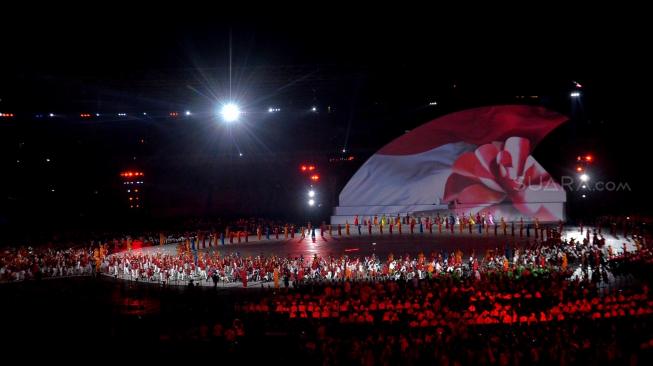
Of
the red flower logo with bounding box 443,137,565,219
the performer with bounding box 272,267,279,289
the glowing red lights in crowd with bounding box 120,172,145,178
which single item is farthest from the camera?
the glowing red lights in crowd with bounding box 120,172,145,178

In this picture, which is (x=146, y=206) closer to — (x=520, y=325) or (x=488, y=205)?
(x=488, y=205)

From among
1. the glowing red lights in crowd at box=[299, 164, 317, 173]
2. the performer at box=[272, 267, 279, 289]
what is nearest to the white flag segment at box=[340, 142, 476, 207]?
the glowing red lights in crowd at box=[299, 164, 317, 173]

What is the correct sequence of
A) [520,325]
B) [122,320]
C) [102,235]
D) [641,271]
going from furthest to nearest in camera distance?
[102,235] → [641,271] → [122,320] → [520,325]

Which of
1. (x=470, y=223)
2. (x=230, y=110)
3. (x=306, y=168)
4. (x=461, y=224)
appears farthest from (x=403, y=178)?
(x=230, y=110)

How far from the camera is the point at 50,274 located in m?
20.2

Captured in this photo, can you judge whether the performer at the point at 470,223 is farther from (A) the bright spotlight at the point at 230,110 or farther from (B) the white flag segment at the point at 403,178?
(A) the bright spotlight at the point at 230,110

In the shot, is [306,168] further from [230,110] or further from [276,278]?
[276,278]

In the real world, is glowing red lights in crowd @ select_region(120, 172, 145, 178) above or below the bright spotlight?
below

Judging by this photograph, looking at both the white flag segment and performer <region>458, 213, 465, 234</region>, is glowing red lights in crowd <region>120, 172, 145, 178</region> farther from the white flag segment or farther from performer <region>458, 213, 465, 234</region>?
performer <region>458, 213, 465, 234</region>

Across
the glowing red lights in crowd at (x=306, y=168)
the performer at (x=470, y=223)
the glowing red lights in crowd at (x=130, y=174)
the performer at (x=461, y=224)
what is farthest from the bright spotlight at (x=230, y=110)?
the performer at (x=470, y=223)

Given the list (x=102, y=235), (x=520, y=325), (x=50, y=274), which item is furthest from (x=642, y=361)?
(x=102, y=235)

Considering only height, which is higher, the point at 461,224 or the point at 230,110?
the point at 230,110

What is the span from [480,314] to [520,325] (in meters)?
0.85

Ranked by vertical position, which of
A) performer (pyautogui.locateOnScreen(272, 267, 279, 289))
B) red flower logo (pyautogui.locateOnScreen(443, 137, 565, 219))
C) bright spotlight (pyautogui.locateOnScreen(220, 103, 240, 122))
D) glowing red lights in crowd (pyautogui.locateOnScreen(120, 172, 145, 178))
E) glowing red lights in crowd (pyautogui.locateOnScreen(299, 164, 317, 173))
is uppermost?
bright spotlight (pyautogui.locateOnScreen(220, 103, 240, 122))
